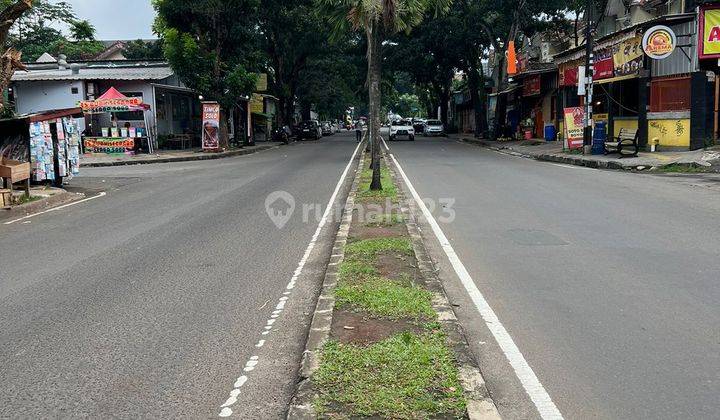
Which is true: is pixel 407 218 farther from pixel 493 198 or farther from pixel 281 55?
pixel 281 55

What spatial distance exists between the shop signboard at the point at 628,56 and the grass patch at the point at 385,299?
21419mm

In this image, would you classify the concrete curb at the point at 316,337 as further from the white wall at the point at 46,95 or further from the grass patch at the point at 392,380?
the white wall at the point at 46,95

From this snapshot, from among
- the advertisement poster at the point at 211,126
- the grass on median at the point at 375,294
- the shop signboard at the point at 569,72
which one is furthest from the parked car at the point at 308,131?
the grass on median at the point at 375,294

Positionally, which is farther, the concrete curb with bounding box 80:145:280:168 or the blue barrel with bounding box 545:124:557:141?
the blue barrel with bounding box 545:124:557:141

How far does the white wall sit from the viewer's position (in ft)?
117

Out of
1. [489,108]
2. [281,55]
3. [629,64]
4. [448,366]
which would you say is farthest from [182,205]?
[489,108]

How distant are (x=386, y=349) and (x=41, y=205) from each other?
1251cm

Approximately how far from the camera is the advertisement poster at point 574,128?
2727cm

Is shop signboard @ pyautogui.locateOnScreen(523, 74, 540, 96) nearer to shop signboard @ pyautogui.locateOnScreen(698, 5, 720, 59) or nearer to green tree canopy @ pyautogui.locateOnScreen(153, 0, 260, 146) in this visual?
green tree canopy @ pyautogui.locateOnScreen(153, 0, 260, 146)

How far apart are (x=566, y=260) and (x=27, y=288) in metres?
6.37

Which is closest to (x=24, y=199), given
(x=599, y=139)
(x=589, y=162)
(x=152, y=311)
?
(x=152, y=311)

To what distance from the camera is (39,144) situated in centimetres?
1720

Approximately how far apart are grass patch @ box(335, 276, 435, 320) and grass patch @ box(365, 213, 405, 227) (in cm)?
363

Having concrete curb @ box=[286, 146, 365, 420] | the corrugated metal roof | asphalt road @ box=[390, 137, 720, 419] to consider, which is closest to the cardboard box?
concrete curb @ box=[286, 146, 365, 420]
